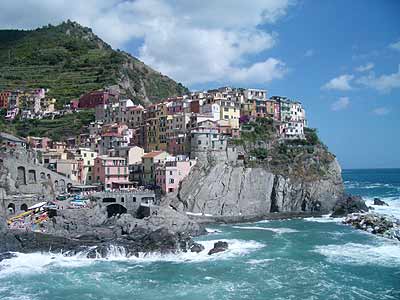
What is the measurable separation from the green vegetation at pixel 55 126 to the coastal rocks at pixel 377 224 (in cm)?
4830

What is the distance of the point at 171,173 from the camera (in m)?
62.8

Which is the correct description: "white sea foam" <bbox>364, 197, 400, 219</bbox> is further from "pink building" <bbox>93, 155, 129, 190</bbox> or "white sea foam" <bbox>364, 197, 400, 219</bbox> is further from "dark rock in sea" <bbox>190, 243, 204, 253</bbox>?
"pink building" <bbox>93, 155, 129, 190</bbox>

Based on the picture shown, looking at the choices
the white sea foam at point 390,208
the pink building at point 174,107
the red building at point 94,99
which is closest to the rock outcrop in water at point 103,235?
the white sea foam at point 390,208

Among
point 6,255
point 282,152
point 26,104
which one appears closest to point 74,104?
point 26,104

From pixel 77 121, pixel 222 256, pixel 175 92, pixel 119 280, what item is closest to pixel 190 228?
pixel 222 256

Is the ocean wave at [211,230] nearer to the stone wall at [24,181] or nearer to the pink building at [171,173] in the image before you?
the pink building at [171,173]

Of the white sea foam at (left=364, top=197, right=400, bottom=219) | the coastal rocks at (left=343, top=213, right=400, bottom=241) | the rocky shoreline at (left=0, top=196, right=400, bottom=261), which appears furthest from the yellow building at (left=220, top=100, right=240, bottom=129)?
the rocky shoreline at (left=0, top=196, right=400, bottom=261)

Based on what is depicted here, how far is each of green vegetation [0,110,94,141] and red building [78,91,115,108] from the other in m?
2.55

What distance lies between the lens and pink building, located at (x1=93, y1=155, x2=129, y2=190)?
64.0m

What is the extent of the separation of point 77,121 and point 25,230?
1796 inches

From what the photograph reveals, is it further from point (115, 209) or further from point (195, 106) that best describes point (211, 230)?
point (195, 106)

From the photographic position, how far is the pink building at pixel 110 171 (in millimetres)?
64000

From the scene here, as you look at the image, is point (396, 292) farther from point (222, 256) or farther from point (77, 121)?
point (77, 121)

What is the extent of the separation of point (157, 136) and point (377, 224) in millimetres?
34947
